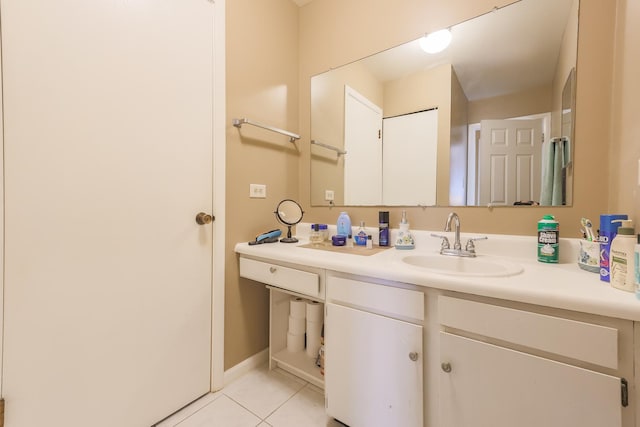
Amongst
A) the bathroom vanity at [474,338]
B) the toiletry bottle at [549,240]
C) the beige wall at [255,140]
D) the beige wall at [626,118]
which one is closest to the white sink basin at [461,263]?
the bathroom vanity at [474,338]

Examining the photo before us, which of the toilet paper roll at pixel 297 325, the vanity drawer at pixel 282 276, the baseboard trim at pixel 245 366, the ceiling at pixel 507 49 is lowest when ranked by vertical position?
the baseboard trim at pixel 245 366

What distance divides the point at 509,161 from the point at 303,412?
152cm

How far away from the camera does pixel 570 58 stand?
1.08 meters

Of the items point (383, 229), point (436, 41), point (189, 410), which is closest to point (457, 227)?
point (383, 229)

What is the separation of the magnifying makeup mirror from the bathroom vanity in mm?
366

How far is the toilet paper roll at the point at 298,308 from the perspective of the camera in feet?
5.21

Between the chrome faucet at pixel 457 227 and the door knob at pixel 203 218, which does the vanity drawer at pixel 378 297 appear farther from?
the door knob at pixel 203 218

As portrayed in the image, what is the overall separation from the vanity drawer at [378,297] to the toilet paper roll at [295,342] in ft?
2.15

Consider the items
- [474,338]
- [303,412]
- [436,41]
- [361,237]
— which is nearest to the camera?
[474,338]

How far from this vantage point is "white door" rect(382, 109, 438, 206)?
1.43 metres

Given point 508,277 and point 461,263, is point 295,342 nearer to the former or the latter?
point 461,263

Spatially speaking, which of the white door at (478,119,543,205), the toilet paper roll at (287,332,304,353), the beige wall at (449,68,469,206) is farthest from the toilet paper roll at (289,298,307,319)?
the white door at (478,119,543,205)

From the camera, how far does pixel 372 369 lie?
999mm

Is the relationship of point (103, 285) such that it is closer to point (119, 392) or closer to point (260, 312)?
point (119, 392)
